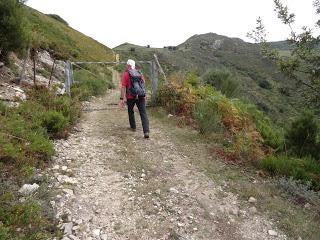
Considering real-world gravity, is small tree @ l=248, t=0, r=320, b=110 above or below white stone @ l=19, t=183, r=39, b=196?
above

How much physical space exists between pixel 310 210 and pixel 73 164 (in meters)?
4.14

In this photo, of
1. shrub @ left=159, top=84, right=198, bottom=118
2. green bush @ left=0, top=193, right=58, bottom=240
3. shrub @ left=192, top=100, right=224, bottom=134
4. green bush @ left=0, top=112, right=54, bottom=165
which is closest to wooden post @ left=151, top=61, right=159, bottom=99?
shrub @ left=159, top=84, right=198, bottom=118

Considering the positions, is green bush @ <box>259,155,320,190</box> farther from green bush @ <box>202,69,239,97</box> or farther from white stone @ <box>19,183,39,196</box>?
green bush @ <box>202,69,239,97</box>

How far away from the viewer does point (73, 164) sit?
22.2ft

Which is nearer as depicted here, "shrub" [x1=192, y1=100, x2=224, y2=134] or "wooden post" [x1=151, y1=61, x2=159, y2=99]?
"shrub" [x1=192, y1=100, x2=224, y2=134]

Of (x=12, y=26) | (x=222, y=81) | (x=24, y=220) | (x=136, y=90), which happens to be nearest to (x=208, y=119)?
(x=136, y=90)

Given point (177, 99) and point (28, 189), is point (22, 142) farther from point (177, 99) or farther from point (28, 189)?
point (177, 99)

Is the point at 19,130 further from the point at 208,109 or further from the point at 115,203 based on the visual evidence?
the point at 208,109

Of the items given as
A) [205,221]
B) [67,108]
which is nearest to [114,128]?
[67,108]

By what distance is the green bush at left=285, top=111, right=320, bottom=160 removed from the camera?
29.2ft

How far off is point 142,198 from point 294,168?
311 centimetres

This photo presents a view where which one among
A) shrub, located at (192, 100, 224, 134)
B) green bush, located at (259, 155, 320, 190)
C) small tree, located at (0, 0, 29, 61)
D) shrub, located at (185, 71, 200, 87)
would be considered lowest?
green bush, located at (259, 155, 320, 190)

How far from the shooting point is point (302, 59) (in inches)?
371

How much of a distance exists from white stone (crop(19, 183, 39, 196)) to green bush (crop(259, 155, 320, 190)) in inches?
169
